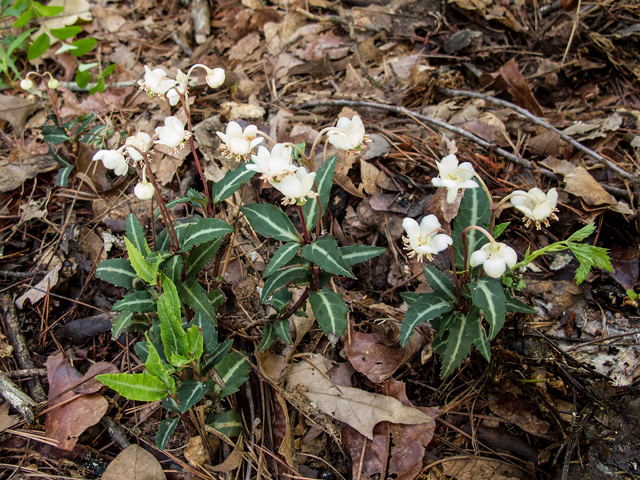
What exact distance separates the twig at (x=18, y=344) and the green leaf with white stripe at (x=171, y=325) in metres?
1.06

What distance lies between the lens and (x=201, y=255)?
2.26 meters

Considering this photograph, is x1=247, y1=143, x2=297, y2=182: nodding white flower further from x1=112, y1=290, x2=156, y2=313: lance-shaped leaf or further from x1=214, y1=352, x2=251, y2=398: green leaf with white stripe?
x1=214, y1=352, x2=251, y2=398: green leaf with white stripe

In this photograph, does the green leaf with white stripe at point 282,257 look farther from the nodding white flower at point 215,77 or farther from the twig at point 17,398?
the twig at point 17,398

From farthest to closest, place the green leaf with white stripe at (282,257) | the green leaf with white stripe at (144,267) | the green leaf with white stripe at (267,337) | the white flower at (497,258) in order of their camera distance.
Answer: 1. the green leaf with white stripe at (267,337)
2. the green leaf with white stripe at (144,267)
3. the green leaf with white stripe at (282,257)
4. the white flower at (497,258)

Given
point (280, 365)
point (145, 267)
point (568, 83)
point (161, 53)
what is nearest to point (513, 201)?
point (280, 365)

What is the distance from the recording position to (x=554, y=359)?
216 centimetres

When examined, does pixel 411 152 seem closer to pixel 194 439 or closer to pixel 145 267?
pixel 145 267

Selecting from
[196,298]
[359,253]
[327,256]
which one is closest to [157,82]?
[196,298]

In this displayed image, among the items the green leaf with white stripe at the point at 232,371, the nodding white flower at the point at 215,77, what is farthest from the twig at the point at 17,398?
the nodding white flower at the point at 215,77

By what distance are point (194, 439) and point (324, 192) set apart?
4.93ft

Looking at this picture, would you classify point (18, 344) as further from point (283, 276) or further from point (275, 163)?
point (275, 163)

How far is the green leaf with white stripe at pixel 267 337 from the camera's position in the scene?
7.36ft

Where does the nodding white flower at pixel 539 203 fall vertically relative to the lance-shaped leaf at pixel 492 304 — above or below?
above

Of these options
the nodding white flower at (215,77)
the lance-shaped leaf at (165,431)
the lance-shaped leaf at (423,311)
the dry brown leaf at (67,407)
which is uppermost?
the nodding white flower at (215,77)
